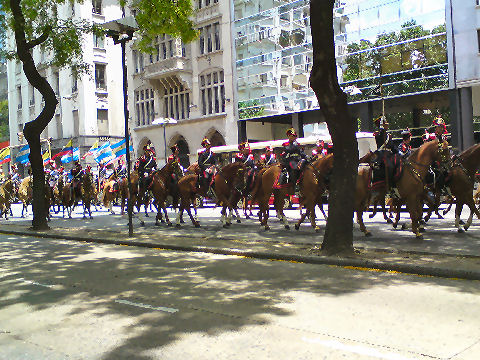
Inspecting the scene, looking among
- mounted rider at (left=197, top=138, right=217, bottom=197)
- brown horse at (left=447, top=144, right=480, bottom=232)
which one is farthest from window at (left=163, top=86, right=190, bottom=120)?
brown horse at (left=447, top=144, right=480, bottom=232)

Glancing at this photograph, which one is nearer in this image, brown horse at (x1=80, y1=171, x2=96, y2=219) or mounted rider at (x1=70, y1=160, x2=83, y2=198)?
brown horse at (x1=80, y1=171, x2=96, y2=219)

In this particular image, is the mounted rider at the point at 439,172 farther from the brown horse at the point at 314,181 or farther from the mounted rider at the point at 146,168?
the mounted rider at the point at 146,168

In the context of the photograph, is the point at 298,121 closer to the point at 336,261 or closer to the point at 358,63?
the point at 358,63

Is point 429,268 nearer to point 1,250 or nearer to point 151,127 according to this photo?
point 1,250

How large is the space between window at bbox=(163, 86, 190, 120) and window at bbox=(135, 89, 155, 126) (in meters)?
1.68

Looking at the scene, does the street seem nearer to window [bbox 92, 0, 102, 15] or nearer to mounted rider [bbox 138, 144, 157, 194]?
mounted rider [bbox 138, 144, 157, 194]

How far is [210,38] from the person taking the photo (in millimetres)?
41719

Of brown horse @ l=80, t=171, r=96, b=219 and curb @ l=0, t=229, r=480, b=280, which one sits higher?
brown horse @ l=80, t=171, r=96, b=219

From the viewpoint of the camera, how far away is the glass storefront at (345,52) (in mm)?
30484

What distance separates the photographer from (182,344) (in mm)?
5355

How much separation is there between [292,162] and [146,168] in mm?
6705

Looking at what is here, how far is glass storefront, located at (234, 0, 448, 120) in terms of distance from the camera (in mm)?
30484

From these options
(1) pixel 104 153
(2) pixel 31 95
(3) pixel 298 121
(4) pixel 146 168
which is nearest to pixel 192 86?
(1) pixel 104 153

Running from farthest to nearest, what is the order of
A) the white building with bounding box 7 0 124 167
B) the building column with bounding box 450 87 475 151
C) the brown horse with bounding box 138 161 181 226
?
the white building with bounding box 7 0 124 167 < the building column with bounding box 450 87 475 151 < the brown horse with bounding box 138 161 181 226
